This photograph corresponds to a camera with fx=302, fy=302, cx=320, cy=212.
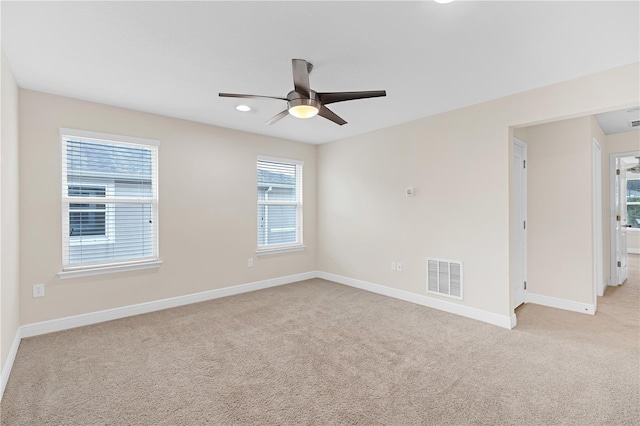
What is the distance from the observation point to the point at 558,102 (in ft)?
9.79

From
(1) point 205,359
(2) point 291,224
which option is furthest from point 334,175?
(1) point 205,359

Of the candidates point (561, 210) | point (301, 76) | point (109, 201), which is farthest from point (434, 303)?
point (109, 201)

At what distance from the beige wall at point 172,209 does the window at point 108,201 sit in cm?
9

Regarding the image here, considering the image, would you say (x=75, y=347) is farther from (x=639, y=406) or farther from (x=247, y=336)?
(x=639, y=406)

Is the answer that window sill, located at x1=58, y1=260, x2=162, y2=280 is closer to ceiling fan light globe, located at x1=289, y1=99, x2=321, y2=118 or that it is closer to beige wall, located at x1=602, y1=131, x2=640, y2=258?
ceiling fan light globe, located at x1=289, y1=99, x2=321, y2=118

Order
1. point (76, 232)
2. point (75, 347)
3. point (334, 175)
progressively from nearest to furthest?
point (75, 347) → point (76, 232) → point (334, 175)

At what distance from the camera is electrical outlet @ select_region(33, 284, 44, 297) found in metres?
3.15

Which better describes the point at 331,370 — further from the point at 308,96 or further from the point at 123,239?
the point at 123,239

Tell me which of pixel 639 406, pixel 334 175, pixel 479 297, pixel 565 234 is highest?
pixel 334 175

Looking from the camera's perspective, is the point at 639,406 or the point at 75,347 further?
the point at 75,347

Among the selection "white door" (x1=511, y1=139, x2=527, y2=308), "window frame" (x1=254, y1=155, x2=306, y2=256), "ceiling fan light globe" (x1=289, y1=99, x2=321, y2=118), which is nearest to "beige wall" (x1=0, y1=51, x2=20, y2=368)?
"ceiling fan light globe" (x1=289, y1=99, x2=321, y2=118)

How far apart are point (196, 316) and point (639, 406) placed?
159 inches

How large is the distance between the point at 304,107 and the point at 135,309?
3.25m

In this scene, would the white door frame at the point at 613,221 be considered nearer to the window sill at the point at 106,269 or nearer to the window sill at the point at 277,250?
the window sill at the point at 277,250
